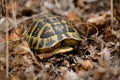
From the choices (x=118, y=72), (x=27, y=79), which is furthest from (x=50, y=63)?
(x=118, y=72)

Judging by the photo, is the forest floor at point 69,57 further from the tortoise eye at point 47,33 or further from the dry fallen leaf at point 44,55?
the tortoise eye at point 47,33

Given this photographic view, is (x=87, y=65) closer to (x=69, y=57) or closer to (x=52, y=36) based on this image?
(x=69, y=57)

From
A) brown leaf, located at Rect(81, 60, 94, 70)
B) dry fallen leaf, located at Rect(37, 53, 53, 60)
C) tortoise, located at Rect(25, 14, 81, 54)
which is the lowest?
dry fallen leaf, located at Rect(37, 53, 53, 60)

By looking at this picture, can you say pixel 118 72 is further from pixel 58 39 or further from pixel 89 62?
pixel 58 39

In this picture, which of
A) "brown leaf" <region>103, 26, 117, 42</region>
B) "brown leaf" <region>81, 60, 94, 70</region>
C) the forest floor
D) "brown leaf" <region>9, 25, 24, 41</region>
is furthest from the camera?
"brown leaf" <region>103, 26, 117, 42</region>

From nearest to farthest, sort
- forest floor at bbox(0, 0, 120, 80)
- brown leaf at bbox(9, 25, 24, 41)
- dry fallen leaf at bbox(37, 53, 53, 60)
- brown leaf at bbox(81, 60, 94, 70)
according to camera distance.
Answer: forest floor at bbox(0, 0, 120, 80) < brown leaf at bbox(81, 60, 94, 70) < dry fallen leaf at bbox(37, 53, 53, 60) < brown leaf at bbox(9, 25, 24, 41)

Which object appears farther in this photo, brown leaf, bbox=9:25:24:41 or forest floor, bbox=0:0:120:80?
brown leaf, bbox=9:25:24:41

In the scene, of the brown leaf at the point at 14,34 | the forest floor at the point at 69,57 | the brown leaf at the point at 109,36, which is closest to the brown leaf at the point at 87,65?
the forest floor at the point at 69,57

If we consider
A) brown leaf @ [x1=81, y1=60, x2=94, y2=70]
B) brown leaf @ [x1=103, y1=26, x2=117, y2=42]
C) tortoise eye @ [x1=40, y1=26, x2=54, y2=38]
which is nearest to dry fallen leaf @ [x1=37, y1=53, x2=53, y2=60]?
tortoise eye @ [x1=40, y1=26, x2=54, y2=38]

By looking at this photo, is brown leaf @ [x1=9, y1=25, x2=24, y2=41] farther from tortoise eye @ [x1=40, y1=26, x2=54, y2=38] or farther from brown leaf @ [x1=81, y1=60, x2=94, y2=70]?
brown leaf @ [x1=81, y1=60, x2=94, y2=70]
